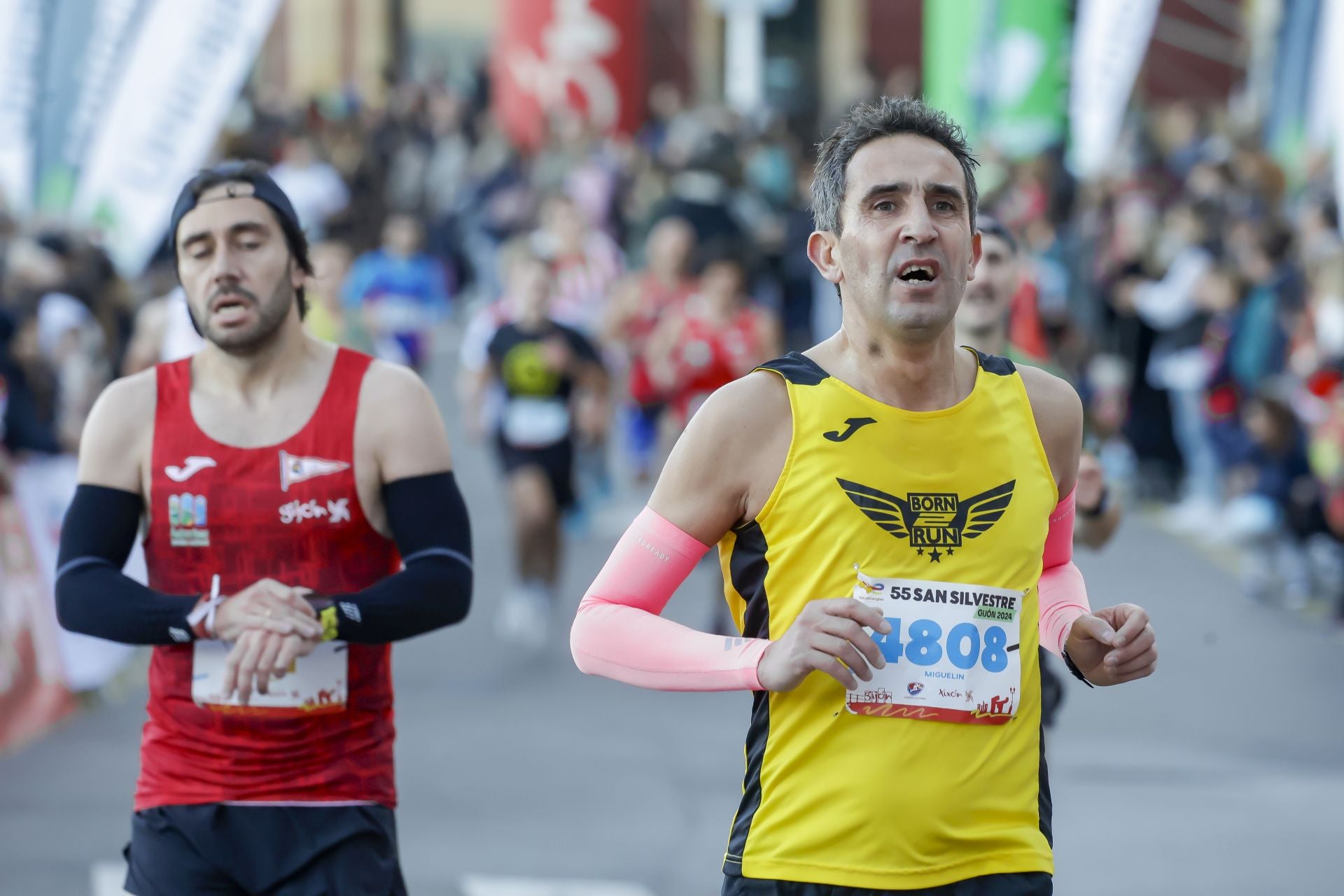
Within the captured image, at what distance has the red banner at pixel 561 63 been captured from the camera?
24828mm

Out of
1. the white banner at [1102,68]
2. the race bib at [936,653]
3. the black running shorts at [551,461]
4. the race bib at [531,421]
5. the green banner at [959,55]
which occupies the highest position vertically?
the green banner at [959,55]

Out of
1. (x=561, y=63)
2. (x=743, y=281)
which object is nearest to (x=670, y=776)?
(x=743, y=281)

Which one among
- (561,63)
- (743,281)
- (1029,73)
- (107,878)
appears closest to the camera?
(107,878)

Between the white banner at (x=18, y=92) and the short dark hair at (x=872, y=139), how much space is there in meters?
8.24

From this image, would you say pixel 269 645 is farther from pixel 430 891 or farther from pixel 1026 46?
pixel 1026 46

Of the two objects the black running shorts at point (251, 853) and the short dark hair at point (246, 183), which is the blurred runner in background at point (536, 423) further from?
the black running shorts at point (251, 853)

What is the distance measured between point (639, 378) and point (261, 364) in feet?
24.9

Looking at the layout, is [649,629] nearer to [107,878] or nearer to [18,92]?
[107,878]

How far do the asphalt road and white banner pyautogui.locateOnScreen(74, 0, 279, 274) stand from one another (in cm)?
282

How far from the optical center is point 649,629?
2791 mm

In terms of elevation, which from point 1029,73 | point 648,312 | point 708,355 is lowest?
point 708,355

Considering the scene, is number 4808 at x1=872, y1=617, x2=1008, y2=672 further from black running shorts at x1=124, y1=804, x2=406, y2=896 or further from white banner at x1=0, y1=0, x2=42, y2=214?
white banner at x1=0, y1=0, x2=42, y2=214

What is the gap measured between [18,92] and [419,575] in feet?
25.5

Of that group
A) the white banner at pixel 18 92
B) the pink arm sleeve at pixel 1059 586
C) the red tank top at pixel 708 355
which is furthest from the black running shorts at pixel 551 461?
the pink arm sleeve at pixel 1059 586
